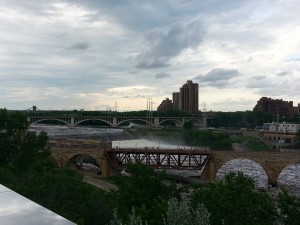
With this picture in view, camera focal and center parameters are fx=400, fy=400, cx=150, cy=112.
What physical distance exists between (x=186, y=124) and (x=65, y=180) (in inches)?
5075

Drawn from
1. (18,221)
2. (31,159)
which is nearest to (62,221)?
(18,221)

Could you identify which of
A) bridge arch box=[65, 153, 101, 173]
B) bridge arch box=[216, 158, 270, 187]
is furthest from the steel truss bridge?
bridge arch box=[216, 158, 270, 187]

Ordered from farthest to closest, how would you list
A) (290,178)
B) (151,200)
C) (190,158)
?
1. (290,178)
2. (190,158)
3. (151,200)

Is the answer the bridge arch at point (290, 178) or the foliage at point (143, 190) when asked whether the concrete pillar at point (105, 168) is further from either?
the foliage at point (143, 190)

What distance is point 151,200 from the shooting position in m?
24.8

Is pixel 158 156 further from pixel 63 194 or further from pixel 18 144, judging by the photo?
pixel 63 194

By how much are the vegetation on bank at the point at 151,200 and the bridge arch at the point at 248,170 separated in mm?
25679

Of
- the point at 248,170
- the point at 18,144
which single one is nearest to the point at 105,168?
the point at 18,144

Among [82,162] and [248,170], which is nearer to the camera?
[248,170]

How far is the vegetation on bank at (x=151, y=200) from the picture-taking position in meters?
16.4

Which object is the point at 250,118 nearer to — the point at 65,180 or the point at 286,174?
the point at 286,174

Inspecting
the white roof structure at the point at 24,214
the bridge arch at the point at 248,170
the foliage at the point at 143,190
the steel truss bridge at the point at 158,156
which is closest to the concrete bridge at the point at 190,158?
the steel truss bridge at the point at 158,156

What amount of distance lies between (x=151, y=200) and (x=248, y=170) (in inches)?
1580

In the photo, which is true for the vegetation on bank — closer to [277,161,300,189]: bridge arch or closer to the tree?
the tree
